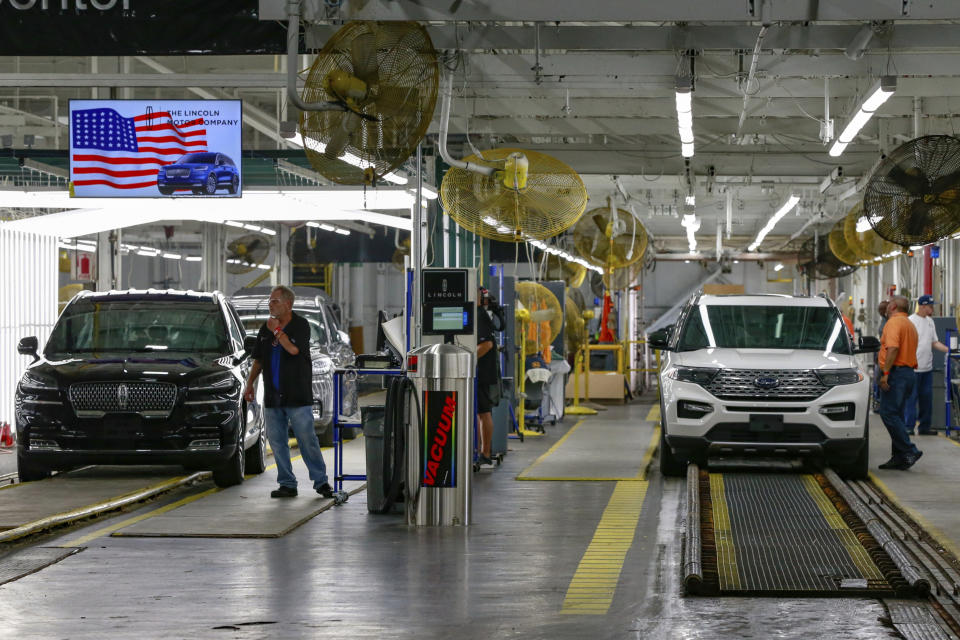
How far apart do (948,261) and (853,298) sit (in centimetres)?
1750

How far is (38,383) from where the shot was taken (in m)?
11.9

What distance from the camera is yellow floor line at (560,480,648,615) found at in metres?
6.77

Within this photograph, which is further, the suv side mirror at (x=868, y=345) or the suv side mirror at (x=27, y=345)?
the suv side mirror at (x=868, y=345)

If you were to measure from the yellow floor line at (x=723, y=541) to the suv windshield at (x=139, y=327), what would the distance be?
4743 millimetres

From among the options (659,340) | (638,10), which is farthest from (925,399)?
(638,10)

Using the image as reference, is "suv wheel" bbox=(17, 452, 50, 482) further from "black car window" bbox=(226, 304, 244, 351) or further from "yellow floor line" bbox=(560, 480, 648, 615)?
"yellow floor line" bbox=(560, 480, 648, 615)

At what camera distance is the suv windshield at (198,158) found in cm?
1356

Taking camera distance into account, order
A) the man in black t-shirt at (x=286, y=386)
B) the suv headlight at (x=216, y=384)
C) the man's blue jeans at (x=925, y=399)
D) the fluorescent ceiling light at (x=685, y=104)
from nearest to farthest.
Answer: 1. the man in black t-shirt at (x=286, y=386)
2. the suv headlight at (x=216, y=384)
3. the fluorescent ceiling light at (x=685, y=104)
4. the man's blue jeans at (x=925, y=399)

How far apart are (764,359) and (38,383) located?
6.54m

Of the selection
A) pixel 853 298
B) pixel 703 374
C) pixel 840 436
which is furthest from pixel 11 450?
pixel 853 298

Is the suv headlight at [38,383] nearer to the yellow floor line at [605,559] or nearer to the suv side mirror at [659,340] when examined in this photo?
the yellow floor line at [605,559]

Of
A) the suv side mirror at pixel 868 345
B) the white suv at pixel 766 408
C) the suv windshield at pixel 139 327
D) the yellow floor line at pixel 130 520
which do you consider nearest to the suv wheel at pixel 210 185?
the suv windshield at pixel 139 327

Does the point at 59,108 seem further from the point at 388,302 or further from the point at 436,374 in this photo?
the point at 388,302

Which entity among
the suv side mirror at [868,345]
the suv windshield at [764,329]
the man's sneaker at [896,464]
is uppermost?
the suv windshield at [764,329]
